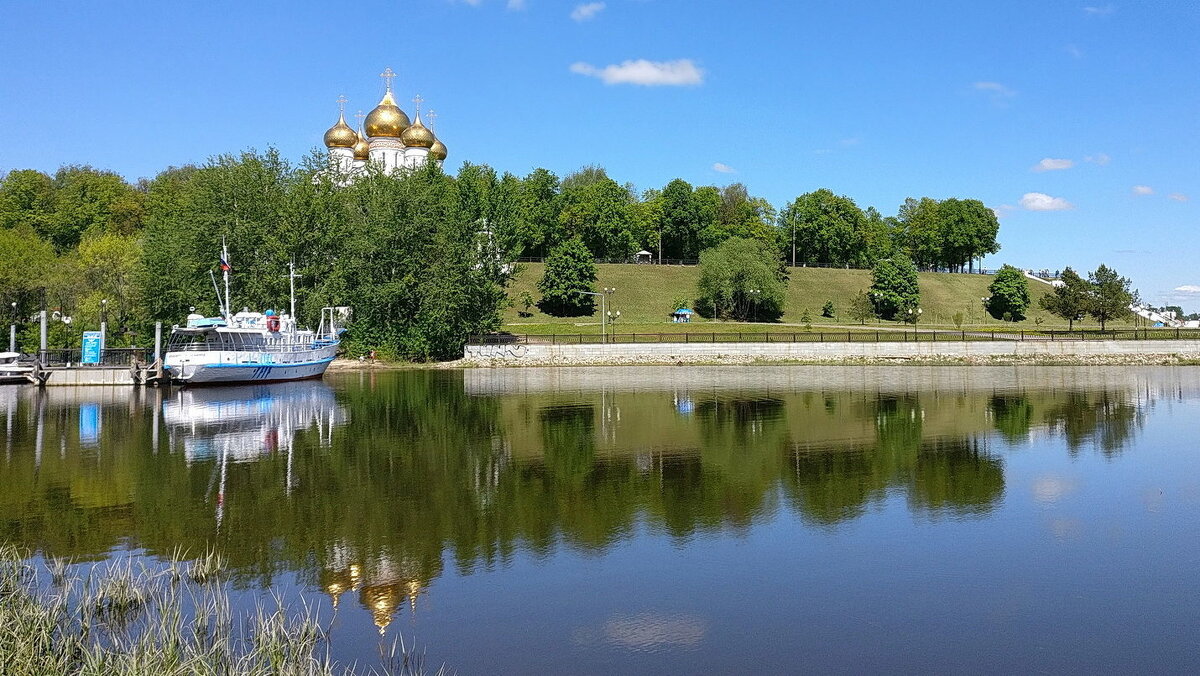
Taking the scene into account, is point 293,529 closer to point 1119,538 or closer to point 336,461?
point 336,461

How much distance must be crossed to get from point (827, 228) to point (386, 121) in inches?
2486

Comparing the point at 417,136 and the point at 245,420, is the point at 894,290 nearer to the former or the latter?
the point at 417,136

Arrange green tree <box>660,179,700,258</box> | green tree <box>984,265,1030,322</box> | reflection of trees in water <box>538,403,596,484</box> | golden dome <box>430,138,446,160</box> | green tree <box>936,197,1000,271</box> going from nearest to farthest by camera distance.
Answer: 1. reflection of trees in water <box>538,403,596,484</box>
2. golden dome <box>430,138,446,160</box>
3. green tree <box>984,265,1030,322</box>
4. green tree <box>660,179,700,258</box>
5. green tree <box>936,197,1000,271</box>

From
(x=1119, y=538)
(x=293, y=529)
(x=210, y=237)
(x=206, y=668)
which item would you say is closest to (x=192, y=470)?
(x=293, y=529)

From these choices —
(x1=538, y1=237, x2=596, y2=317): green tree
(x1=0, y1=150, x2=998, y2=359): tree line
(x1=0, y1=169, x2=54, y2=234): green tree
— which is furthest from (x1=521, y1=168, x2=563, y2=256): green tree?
(x1=0, y1=169, x2=54, y2=234): green tree

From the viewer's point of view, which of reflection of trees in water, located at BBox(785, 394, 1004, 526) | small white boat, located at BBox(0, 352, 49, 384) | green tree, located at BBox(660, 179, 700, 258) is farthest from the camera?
green tree, located at BBox(660, 179, 700, 258)

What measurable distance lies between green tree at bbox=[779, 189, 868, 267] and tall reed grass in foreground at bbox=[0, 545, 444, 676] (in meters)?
117

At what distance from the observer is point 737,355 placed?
60250 mm

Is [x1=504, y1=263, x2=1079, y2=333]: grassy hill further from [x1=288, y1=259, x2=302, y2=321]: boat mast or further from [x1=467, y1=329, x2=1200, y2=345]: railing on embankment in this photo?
[x1=288, y1=259, x2=302, y2=321]: boat mast

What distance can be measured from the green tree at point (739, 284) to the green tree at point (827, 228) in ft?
90.3

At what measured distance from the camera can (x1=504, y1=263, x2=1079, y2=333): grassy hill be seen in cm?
8806

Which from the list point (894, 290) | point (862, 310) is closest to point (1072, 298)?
point (862, 310)

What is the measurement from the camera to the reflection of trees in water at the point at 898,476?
57.4 feet

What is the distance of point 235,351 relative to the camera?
43.9m
